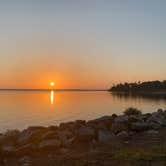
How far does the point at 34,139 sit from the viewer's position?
1109 centimetres

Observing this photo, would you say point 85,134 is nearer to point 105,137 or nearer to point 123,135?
point 105,137

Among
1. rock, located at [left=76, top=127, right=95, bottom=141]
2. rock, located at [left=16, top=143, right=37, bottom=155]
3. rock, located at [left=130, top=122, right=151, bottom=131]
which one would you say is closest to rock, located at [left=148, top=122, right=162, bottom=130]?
rock, located at [left=130, top=122, right=151, bottom=131]

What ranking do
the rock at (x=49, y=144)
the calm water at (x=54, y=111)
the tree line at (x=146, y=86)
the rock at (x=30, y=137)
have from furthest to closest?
the tree line at (x=146, y=86)
the calm water at (x=54, y=111)
the rock at (x=30, y=137)
the rock at (x=49, y=144)

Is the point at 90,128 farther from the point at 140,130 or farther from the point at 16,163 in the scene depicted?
the point at 16,163

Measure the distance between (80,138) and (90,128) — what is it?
832 mm

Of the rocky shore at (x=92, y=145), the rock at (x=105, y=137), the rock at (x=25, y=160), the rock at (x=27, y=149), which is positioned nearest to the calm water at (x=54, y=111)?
the rocky shore at (x=92, y=145)

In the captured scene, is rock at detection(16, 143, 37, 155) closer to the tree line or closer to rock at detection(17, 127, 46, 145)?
rock at detection(17, 127, 46, 145)

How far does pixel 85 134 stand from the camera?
11156 millimetres

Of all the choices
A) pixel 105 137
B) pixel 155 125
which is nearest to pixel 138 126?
pixel 155 125

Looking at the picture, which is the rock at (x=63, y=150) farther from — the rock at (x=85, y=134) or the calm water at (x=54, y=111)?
the calm water at (x=54, y=111)

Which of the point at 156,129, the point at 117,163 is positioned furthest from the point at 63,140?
the point at 156,129

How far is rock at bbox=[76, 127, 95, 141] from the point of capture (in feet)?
36.4

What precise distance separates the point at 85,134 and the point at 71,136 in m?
0.61

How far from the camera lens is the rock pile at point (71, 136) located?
392 inches
